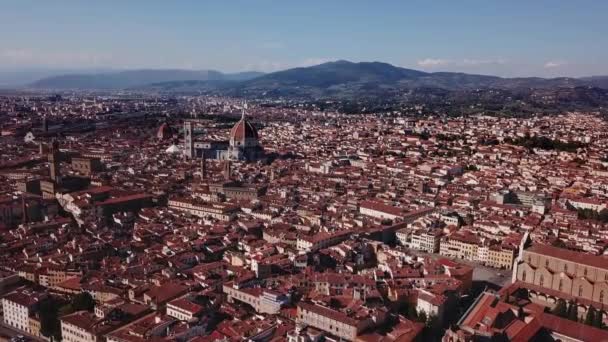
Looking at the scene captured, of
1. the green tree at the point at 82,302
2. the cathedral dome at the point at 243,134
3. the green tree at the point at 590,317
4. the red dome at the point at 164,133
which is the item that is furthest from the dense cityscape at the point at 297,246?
the red dome at the point at 164,133

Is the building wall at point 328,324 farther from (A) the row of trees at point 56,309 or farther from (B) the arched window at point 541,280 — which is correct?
(B) the arched window at point 541,280

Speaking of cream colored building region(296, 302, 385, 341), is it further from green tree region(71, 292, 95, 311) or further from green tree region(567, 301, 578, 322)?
green tree region(71, 292, 95, 311)

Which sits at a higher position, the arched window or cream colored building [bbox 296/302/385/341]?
cream colored building [bbox 296/302/385/341]

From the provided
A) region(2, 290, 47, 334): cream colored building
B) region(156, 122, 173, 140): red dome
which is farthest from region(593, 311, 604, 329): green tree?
region(156, 122, 173, 140): red dome

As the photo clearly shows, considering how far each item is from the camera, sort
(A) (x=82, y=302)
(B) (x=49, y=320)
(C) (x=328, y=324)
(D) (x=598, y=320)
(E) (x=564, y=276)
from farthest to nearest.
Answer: (E) (x=564, y=276) → (D) (x=598, y=320) → (A) (x=82, y=302) → (B) (x=49, y=320) → (C) (x=328, y=324)

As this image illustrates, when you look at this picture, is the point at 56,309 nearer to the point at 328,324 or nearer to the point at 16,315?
the point at 16,315

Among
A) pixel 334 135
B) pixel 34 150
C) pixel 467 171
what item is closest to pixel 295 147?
pixel 334 135

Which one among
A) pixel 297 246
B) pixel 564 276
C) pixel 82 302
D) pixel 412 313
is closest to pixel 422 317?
pixel 412 313
